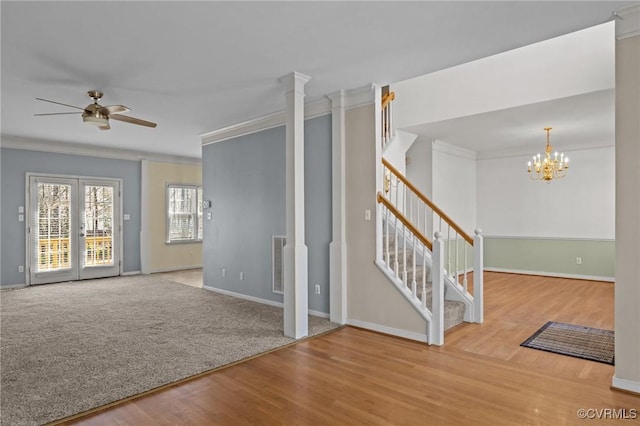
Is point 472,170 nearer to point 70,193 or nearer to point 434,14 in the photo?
point 434,14

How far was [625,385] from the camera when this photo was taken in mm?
2695

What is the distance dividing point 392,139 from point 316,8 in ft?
11.9

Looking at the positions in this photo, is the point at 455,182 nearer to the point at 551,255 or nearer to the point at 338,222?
the point at 551,255

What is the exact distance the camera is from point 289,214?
4.00m

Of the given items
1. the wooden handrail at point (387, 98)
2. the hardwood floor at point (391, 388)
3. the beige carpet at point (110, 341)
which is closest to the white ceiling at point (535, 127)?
the wooden handrail at point (387, 98)

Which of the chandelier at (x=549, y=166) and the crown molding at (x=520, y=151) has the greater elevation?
the crown molding at (x=520, y=151)

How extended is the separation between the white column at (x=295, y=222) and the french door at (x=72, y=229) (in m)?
5.56

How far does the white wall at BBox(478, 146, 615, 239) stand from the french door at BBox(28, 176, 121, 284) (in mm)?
7955

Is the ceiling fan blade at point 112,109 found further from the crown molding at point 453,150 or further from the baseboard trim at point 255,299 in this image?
the crown molding at point 453,150

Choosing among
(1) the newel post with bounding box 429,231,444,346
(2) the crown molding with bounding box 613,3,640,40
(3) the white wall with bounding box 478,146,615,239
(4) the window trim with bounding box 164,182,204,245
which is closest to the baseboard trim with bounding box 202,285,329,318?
(1) the newel post with bounding box 429,231,444,346

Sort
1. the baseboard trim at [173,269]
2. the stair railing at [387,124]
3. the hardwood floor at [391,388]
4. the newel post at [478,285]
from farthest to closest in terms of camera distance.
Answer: the baseboard trim at [173,269], the stair railing at [387,124], the newel post at [478,285], the hardwood floor at [391,388]

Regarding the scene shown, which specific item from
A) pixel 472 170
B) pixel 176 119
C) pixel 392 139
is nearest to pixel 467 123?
pixel 392 139

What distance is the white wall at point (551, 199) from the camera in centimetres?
705

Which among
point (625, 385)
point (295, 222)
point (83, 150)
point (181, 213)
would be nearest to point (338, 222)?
point (295, 222)
